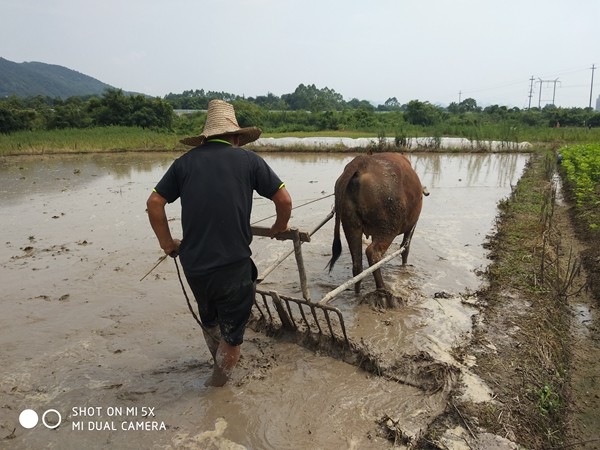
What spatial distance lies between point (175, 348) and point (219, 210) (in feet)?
5.57

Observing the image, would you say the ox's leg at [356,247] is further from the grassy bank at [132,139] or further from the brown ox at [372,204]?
the grassy bank at [132,139]

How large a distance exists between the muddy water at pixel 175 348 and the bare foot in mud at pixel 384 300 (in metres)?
0.10

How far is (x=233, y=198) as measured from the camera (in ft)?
8.81

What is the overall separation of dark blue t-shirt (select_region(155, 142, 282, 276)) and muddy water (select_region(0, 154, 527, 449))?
100 cm

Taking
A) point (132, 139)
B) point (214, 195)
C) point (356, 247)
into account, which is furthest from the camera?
point (132, 139)

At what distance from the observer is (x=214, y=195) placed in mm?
2650

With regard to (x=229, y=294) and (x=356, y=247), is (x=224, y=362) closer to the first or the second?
(x=229, y=294)

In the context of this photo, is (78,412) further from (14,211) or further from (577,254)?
(14,211)

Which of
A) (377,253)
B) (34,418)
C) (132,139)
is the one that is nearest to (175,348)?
(34,418)

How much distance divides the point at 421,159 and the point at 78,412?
16471 mm

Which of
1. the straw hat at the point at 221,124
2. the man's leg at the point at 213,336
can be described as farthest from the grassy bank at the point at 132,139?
the man's leg at the point at 213,336

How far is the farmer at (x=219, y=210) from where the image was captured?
2.66m

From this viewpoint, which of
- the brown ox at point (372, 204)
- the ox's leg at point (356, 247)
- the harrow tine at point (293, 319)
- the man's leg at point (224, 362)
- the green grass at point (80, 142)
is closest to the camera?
the man's leg at point (224, 362)

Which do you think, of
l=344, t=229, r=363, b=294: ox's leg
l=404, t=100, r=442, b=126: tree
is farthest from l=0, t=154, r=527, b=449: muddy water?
l=404, t=100, r=442, b=126: tree
